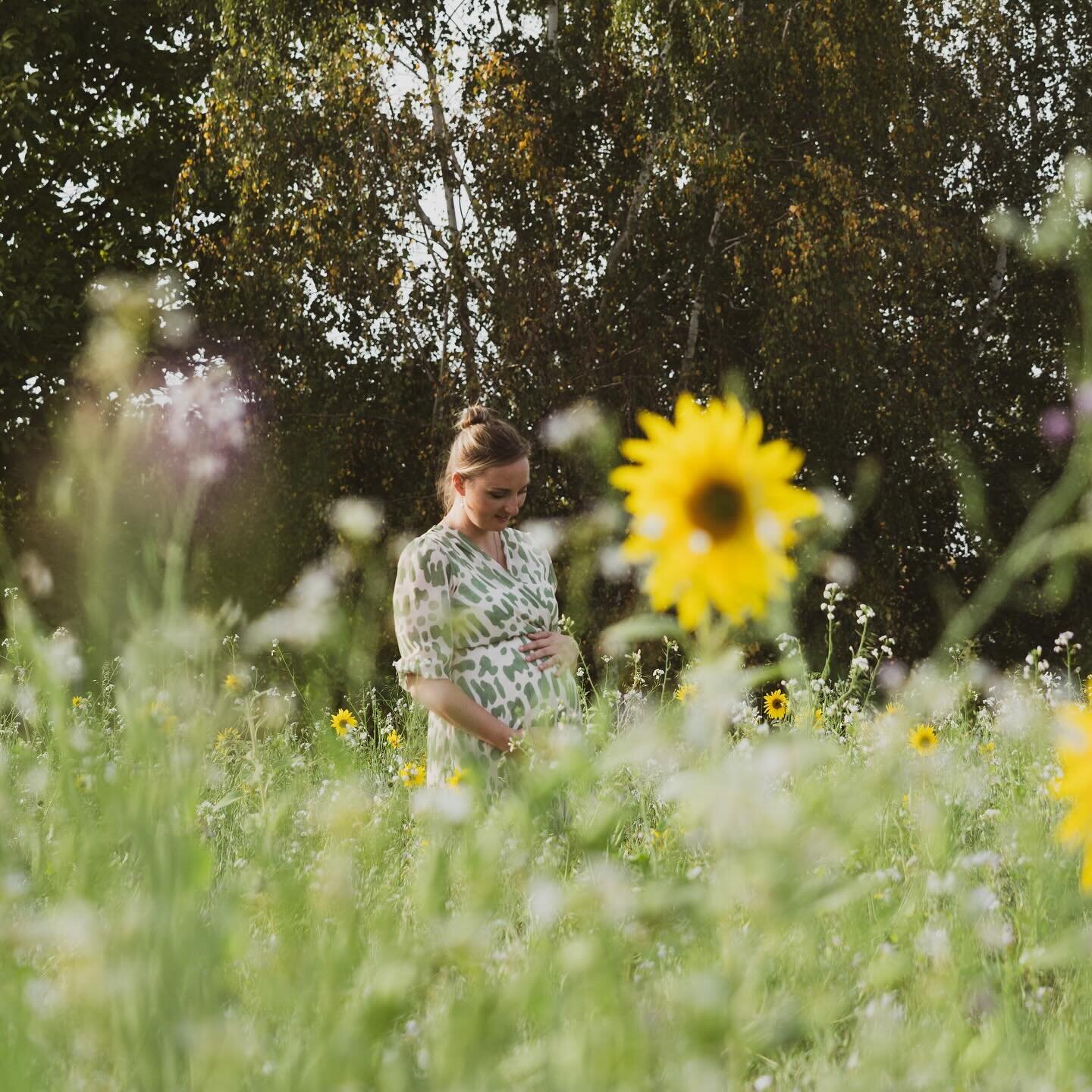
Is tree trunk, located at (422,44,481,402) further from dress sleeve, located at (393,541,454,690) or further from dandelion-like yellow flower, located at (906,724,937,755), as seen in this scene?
dandelion-like yellow flower, located at (906,724,937,755)

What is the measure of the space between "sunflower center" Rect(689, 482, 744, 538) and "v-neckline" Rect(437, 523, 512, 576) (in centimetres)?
226

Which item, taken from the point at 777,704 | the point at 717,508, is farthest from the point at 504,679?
the point at 717,508

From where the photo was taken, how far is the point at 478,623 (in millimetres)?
3051

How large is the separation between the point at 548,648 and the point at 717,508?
222cm

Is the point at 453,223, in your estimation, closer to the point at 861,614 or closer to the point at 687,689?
the point at 861,614

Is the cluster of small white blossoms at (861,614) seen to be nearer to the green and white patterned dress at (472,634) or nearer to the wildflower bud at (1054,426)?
the green and white patterned dress at (472,634)

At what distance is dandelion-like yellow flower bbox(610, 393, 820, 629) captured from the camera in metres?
0.80

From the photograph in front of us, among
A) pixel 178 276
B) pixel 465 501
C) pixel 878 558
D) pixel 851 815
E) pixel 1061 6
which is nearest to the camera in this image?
pixel 851 815

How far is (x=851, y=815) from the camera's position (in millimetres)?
748

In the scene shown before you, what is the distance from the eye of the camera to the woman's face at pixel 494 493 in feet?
9.86

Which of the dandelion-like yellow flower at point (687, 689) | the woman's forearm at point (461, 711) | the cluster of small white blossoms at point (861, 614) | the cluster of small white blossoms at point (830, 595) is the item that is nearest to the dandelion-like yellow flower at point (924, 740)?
the cluster of small white blossoms at point (861, 614)

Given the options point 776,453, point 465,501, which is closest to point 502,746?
point 465,501

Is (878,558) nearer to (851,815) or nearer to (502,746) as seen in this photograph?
(502,746)

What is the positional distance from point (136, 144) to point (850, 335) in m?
7.20
